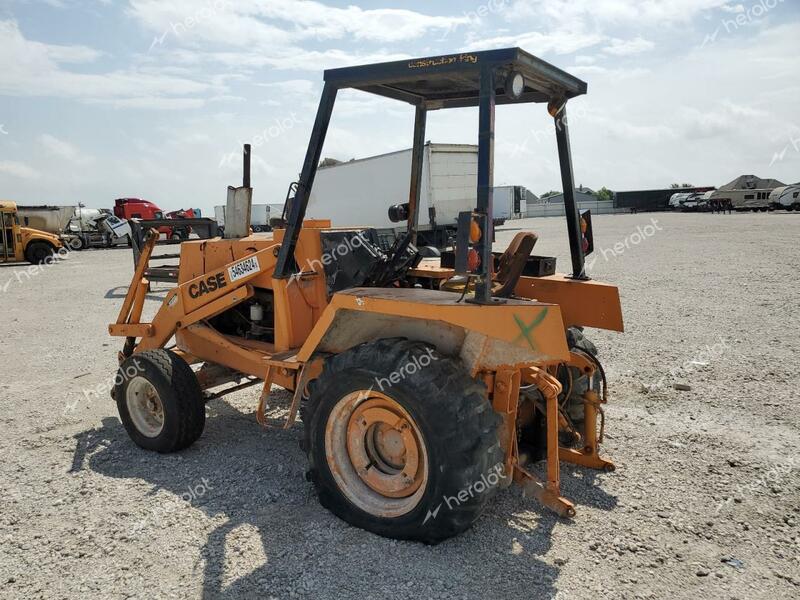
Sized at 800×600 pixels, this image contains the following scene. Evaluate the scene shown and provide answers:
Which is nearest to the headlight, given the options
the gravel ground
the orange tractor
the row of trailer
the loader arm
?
the orange tractor

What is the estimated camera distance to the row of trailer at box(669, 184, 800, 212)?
45.2 m

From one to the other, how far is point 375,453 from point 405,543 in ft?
1.83

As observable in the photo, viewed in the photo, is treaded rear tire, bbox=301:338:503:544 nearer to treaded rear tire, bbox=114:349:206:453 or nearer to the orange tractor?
the orange tractor

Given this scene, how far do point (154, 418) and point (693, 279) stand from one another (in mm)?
11135

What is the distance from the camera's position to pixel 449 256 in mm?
4727

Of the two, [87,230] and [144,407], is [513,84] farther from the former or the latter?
[87,230]

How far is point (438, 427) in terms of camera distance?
10.6ft

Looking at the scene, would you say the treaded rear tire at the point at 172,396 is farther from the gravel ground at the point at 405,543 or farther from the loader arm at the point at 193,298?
the loader arm at the point at 193,298

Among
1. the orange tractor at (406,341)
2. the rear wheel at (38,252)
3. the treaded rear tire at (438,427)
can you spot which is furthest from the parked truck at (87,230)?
the treaded rear tire at (438,427)

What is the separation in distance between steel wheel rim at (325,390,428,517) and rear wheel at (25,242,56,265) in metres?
24.1

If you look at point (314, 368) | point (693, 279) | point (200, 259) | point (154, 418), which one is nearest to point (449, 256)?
point (314, 368)

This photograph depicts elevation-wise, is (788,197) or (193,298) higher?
(788,197)

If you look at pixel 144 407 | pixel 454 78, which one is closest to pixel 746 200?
pixel 454 78

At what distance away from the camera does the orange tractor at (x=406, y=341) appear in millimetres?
3279
